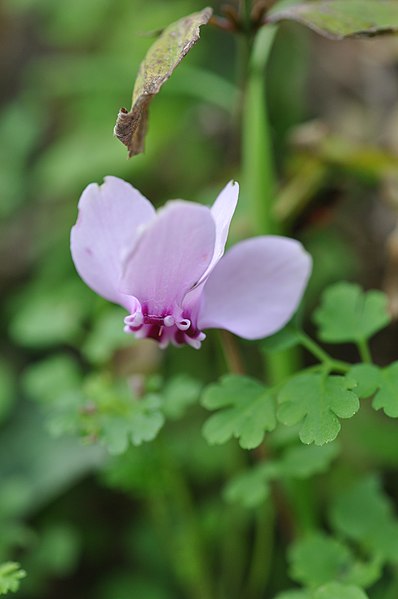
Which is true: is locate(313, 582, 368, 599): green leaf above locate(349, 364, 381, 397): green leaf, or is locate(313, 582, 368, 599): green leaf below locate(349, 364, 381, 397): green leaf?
below

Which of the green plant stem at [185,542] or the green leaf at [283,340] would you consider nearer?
the green leaf at [283,340]

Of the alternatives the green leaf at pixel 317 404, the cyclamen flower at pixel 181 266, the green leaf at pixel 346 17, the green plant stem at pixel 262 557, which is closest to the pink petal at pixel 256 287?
the cyclamen flower at pixel 181 266

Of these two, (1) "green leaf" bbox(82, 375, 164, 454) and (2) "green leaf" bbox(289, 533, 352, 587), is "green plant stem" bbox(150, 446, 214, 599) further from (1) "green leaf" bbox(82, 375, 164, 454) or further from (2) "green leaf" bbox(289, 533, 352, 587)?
(2) "green leaf" bbox(289, 533, 352, 587)

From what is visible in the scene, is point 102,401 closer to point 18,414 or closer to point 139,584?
point 139,584

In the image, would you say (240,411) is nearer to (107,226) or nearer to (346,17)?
(107,226)

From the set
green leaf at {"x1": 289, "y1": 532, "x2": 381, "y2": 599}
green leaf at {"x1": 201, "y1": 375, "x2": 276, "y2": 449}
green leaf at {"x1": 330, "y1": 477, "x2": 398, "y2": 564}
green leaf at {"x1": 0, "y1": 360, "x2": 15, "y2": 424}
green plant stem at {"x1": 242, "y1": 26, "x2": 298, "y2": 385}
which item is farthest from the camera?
green leaf at {"x1": 0, "y1": 360, "x2": 15, "y2": 424}

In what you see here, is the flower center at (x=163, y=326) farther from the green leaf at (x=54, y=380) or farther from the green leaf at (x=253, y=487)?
the green leaf at (x=54, y=380)

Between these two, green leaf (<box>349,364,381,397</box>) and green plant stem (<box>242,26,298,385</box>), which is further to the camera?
green plant stem (<box>242,26,298,385</box>)

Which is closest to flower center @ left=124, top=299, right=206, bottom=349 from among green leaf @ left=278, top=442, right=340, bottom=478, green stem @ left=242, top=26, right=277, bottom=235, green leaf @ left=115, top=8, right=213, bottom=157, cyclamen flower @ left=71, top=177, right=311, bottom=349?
cyclamen flower @ left=71, top=177, right=311, bottom=349
